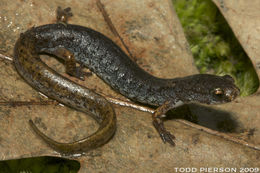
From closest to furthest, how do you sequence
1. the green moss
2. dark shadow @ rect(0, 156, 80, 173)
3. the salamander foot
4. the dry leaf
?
the dry leaf, the salamander foot, dark shadow @ rect(0, 156, 80, 173), the green moss

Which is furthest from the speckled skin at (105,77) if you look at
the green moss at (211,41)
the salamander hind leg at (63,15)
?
the green moss at (211,41)

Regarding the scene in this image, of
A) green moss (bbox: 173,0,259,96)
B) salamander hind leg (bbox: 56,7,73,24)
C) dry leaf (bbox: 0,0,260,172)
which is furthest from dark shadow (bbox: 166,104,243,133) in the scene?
salamander hind leg (bbox: 56,7,73,24)

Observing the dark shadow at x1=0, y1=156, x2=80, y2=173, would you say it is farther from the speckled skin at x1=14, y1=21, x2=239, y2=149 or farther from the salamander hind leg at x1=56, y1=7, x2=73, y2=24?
the salamander hind leg at x1=56, y1=7, x2=73, y2=24

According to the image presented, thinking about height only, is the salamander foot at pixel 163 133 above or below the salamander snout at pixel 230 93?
below

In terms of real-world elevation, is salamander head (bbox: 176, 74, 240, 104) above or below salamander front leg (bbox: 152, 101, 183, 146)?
above

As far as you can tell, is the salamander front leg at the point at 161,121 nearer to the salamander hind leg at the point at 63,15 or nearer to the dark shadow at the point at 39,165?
the dark shadow at the point at 39,165

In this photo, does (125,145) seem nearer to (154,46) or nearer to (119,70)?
(119,70)

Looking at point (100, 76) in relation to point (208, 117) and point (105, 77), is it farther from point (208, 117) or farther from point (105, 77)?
point (208, 117)
